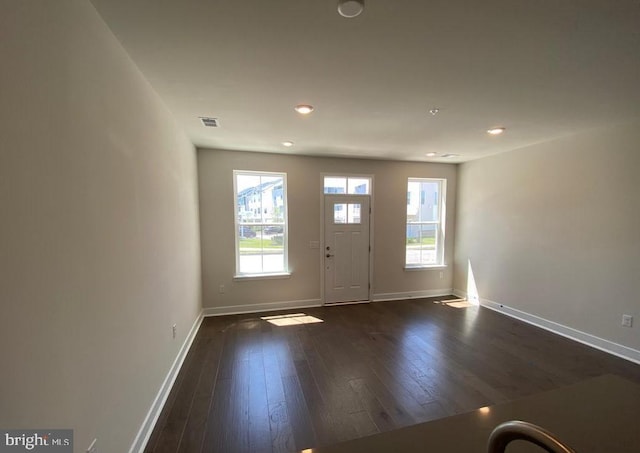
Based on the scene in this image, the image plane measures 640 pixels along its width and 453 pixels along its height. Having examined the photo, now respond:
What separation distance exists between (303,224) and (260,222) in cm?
70

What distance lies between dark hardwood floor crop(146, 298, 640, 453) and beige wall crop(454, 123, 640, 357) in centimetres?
42

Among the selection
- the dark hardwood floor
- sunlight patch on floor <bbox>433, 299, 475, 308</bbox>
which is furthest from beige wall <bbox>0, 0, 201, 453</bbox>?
sunlight patch on floor <bbox>433, 299, 475, 308</bbox>

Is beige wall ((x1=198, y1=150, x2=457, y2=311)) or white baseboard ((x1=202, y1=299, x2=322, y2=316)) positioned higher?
beige wall ((x1=198, y1=150, x2=457, y2=311))

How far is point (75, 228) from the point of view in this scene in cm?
111

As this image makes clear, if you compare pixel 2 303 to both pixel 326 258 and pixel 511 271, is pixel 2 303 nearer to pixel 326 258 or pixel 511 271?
pixel 326 258

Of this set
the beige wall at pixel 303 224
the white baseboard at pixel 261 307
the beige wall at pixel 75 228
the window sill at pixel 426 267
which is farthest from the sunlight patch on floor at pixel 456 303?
the beige wall at pixel 75 228

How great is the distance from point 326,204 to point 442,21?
328 cm

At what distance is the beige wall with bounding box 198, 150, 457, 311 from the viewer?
4012 mm

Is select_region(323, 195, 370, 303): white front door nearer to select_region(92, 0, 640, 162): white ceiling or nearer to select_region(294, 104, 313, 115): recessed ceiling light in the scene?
select_region(92, 0, 640, 162): white ceiling

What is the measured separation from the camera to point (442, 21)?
132 cm

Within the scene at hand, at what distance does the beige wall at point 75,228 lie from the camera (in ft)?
2.69

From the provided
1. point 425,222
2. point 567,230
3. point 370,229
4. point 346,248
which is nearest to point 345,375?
point 346,248

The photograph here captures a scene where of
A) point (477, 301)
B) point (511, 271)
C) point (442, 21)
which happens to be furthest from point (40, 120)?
point (477, 301)

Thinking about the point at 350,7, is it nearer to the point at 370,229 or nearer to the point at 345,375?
the point at 345,375
